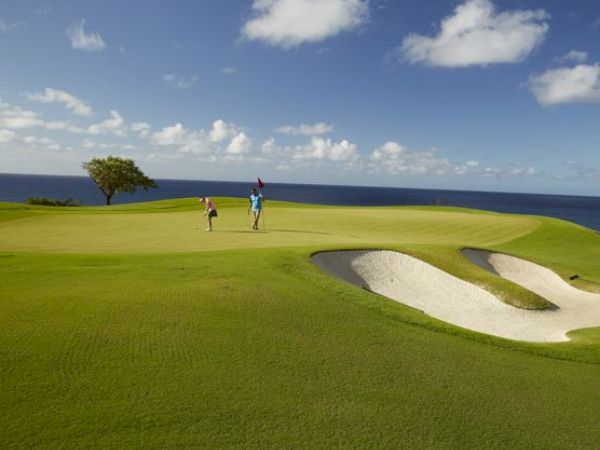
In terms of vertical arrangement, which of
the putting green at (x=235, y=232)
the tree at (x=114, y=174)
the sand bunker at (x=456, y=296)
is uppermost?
the tree at (x=114, y=174)

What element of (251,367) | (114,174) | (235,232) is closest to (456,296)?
(235,232)

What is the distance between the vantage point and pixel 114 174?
71500 millimetres

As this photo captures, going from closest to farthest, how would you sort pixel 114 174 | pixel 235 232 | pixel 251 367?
pixel 251 367
pixel 235 232
pixel 114 174

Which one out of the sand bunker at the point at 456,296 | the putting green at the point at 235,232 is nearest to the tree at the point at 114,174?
the putting green at the point at 235,232

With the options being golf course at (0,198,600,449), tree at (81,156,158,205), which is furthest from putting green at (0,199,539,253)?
tree at (81,156,158,205)

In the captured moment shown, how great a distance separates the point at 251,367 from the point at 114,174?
73.1m

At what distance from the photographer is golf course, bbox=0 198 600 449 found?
5.18 m

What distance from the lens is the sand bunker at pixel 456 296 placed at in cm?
1368

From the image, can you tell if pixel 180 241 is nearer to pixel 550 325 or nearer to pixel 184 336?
pixel 184 336

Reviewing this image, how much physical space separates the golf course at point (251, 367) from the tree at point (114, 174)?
65.2m

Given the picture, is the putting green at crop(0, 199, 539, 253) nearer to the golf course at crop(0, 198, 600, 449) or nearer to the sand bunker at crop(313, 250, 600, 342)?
the sand bunker at crop(313, 250, 600, 342)

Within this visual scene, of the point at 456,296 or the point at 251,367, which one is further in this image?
the point at 456,296

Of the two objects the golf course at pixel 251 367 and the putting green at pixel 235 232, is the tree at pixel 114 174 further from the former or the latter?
the golf course at pixel 251 367

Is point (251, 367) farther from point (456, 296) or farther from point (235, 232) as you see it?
point (235, 232)
